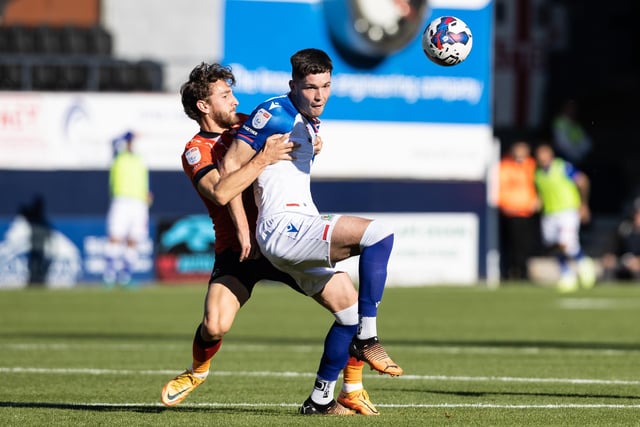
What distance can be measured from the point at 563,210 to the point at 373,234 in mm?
16423

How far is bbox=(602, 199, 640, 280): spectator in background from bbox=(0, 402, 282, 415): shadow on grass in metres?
17.4

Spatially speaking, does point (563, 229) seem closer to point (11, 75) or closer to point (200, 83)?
point (11, 75)

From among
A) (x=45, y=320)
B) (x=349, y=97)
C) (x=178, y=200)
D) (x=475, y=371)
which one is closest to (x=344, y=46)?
(x=349, y=97)

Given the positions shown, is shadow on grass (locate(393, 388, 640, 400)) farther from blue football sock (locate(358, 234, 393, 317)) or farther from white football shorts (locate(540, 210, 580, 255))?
white football shorts (locate(540, 210, 580, 255))

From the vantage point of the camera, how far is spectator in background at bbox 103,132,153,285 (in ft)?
73.0

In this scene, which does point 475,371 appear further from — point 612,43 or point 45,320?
point 612,43

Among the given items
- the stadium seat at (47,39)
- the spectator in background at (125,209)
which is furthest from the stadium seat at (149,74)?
the spectator in background at (125,209)

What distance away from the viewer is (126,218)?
2236 centimetres

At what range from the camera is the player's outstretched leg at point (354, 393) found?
27.5ft

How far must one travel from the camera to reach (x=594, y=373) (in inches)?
438

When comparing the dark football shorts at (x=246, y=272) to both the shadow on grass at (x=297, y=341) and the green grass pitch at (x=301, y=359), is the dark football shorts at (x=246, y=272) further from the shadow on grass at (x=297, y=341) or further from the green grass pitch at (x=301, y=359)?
the shadow on grass at (x=297, y=341)

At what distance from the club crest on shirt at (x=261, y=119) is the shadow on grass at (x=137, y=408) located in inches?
67.7

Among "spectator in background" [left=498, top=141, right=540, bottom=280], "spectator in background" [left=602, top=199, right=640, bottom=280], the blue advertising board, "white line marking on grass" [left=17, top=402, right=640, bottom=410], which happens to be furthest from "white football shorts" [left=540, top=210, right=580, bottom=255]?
"white line marking on grass" [left=17, top=402, right=640, bottom=410]

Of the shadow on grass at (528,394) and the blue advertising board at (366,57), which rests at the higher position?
the blue advertising board at (366,57)
